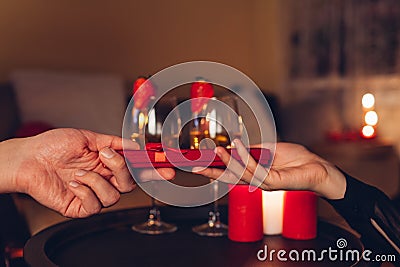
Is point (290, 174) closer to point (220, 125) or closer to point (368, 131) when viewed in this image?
point (220, 125)

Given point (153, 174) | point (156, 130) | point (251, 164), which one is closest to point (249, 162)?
point (251, 164)

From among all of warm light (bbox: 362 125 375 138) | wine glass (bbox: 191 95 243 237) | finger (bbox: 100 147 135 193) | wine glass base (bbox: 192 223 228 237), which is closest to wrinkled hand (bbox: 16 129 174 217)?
finger (bbox: 100 147 135 193)

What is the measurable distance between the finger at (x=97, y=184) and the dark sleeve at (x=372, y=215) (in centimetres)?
40

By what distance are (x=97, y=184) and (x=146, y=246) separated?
0.21 metres

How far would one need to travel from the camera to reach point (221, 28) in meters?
3.73

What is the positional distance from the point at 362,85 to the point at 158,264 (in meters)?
2.50

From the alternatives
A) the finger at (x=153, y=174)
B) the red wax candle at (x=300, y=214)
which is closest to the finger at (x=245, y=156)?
the finger at (x=153, y=174)

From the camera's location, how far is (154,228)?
4.09 ft

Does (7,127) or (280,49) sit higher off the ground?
(280,49)

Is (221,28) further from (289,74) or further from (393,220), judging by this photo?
(393,220)

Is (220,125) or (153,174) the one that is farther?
(220,125)

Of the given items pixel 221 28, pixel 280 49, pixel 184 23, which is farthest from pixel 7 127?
pixel 280 49

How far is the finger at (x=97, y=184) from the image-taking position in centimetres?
97

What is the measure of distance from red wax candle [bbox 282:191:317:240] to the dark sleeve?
168mm
